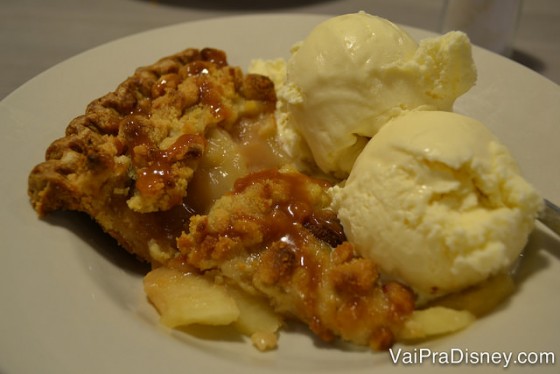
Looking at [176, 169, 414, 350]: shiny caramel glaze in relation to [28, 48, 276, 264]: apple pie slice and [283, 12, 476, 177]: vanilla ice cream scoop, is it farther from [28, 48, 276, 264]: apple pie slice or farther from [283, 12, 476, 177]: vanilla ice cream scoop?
[283, 12, 476, 177]: vanilla ice cream scoop

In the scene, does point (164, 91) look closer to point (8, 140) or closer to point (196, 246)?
point (8, 140)

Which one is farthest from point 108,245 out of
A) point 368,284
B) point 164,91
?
point 368,284

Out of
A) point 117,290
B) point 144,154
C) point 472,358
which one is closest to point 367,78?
point 144,154

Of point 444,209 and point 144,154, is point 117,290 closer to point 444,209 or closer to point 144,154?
point 144,154

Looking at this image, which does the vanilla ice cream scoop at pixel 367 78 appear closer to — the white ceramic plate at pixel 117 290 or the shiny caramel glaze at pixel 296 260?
the shiny caramel glaze at pixel 296 260

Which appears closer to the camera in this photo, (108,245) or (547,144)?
(108,245)

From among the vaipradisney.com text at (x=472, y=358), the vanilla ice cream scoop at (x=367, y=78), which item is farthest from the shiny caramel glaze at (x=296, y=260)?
the vanilla ice cream scoop at (x=367, y=78)
